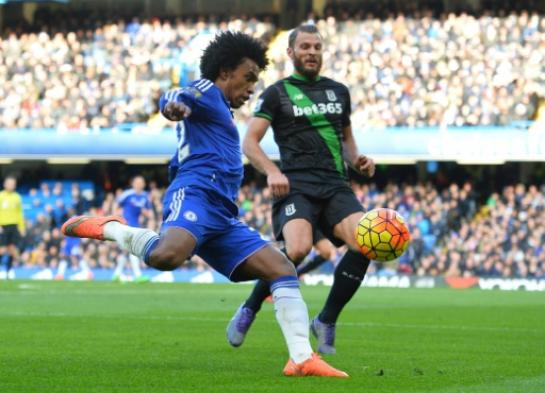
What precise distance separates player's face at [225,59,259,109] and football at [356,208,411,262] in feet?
4.52

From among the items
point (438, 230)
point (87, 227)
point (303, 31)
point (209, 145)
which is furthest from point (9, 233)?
point (209, 145)

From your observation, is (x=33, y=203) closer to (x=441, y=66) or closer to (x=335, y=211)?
(x=441, y=66)

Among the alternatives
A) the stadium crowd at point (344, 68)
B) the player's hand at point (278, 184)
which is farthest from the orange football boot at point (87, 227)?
the stadium crowd at point (344, 68)

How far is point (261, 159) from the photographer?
9109 millimetres

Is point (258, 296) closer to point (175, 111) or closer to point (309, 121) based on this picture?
point (309, 121)

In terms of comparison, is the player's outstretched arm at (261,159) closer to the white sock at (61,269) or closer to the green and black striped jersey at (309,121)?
the green and black striped jersey at (309,121)

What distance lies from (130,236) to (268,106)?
232cm

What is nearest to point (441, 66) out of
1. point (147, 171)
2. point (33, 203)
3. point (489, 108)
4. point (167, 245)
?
point (489, 108)

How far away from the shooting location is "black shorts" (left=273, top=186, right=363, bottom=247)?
9398mm

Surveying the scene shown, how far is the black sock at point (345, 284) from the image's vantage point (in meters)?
9.16

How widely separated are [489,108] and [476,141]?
0.92m

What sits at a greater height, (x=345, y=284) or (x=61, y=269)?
(x=345, y=284)

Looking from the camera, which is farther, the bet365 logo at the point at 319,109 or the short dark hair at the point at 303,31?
the bet365 logo at the point at 319,109

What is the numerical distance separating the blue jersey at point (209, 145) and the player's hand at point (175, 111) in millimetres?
362
